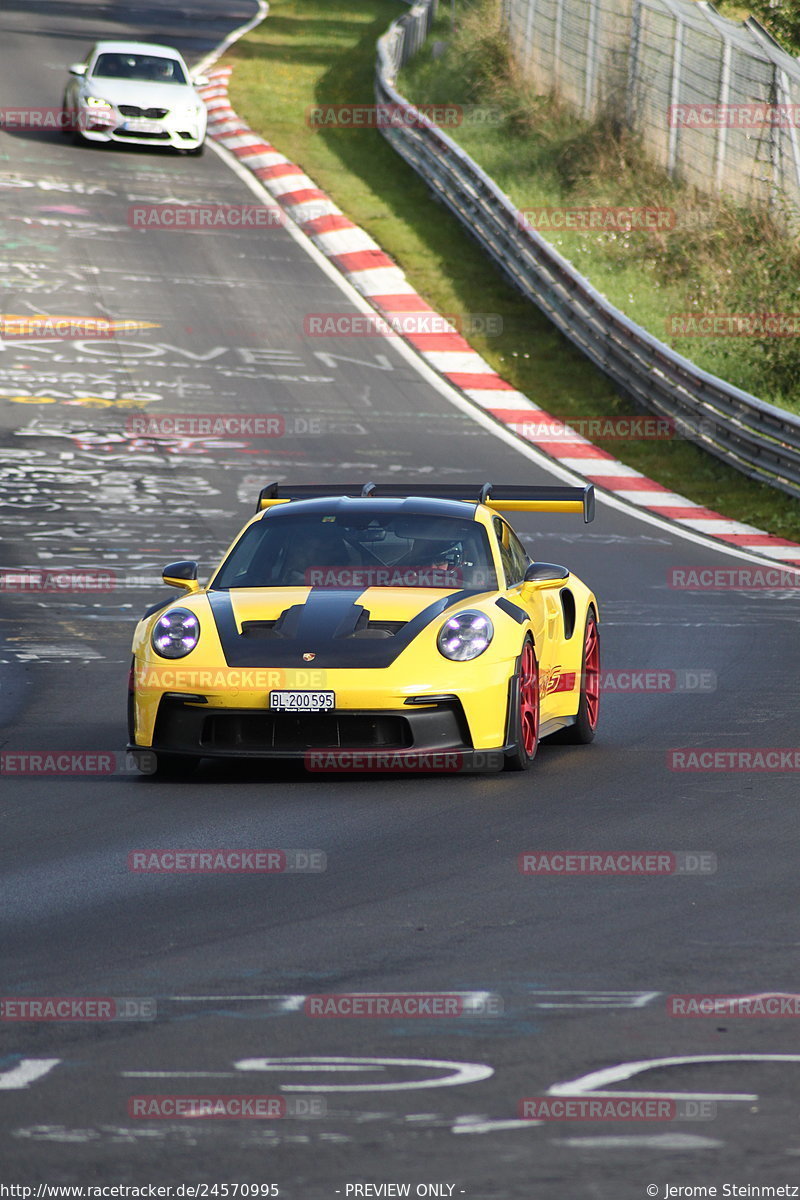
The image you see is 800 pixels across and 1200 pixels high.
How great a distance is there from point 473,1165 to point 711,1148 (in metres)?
0.51

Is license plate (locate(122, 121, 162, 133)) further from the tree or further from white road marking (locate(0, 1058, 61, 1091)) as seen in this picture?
white road marking (locate(0, 1058, 61, 1091))

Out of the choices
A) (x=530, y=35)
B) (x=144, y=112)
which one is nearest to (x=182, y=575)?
(x=144, y=112)

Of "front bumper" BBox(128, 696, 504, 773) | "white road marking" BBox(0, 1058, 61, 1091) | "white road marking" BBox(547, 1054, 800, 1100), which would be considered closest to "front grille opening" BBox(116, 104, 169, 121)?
"front bumper" BBox(128, 696, 504, 773)

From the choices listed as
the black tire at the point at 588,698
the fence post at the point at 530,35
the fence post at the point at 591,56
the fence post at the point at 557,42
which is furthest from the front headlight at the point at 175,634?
the fence post at the point at 530,35

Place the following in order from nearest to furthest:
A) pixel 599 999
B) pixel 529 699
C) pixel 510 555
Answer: pixel 599 999 → pixel 529 699 → pixel 510 555

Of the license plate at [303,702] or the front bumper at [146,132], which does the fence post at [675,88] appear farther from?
the license plate at [303,702]

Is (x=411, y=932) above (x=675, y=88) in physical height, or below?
above

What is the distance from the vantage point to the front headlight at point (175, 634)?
28.6 ft

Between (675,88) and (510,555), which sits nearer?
(510,555)

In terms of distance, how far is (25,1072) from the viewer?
14.9ft

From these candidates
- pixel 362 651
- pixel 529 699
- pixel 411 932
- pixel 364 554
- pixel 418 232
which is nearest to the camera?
pixel 411 932

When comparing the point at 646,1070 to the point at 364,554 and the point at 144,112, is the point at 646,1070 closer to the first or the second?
the point at 364,554

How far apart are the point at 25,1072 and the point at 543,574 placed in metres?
5.26

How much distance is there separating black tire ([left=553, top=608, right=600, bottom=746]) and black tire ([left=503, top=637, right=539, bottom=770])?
0.70m
